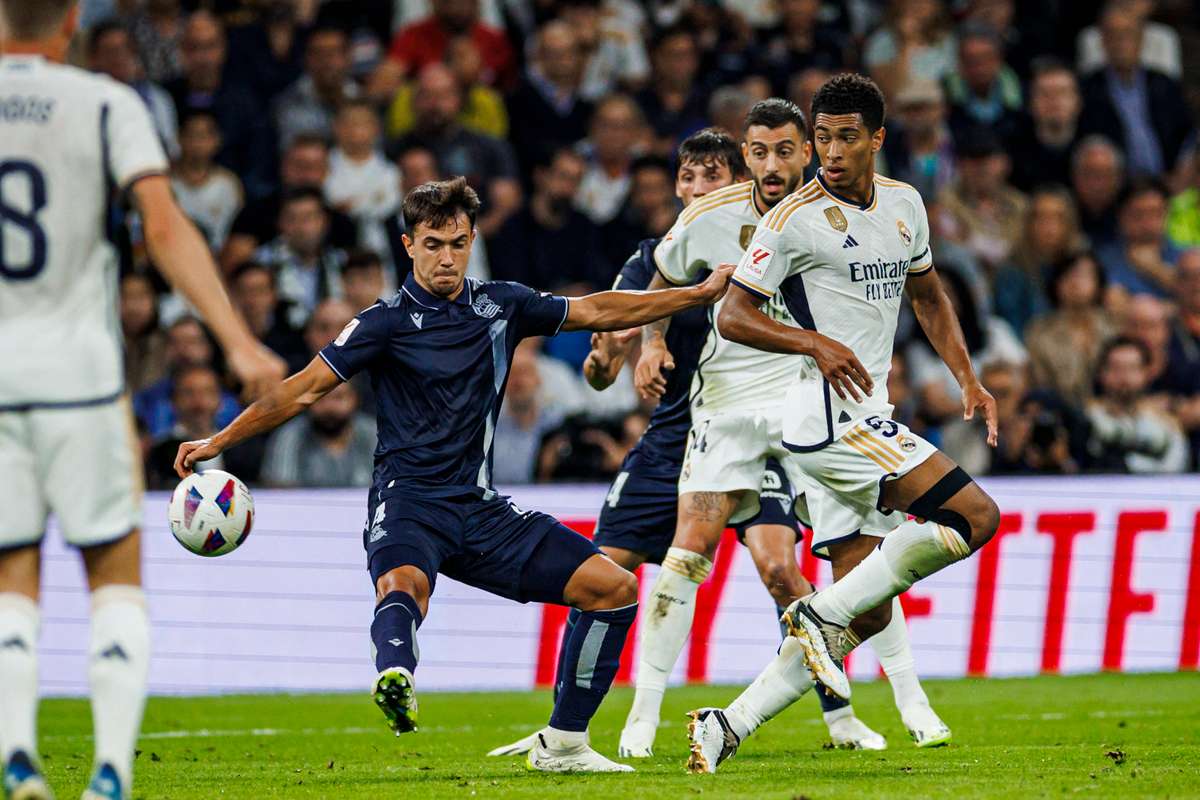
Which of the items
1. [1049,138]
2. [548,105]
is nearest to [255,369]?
[548,105]

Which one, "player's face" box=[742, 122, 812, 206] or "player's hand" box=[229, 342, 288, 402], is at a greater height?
"player's face" box=[742, 122, 812, 206]

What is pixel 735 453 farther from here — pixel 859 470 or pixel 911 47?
pixel 911 47

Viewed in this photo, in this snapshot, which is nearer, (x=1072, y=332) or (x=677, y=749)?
(x=677, y=749)

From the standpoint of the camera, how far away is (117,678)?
191 inches

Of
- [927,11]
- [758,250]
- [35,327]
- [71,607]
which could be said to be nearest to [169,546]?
[71,607]

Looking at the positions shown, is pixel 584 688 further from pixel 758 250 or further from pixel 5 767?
pixel 5 767

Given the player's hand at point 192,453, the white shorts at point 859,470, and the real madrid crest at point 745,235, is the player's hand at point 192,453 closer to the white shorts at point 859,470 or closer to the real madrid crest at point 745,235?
the white shorts at point 859,470

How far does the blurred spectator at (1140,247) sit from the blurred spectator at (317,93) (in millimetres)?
7272

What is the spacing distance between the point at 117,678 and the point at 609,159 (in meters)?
11.5

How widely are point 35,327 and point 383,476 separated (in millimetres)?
2484

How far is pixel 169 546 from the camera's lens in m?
12.4

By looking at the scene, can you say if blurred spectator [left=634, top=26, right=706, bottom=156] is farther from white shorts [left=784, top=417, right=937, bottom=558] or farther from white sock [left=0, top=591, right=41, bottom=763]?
white sock [left=0, top=591, right=41, bottom=763]

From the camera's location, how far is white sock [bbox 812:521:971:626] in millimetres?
6816

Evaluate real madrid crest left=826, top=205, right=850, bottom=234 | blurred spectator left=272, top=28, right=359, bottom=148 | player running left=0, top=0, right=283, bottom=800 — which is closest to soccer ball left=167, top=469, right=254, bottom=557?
player running left=0, top=0, right=283, bottom=800
